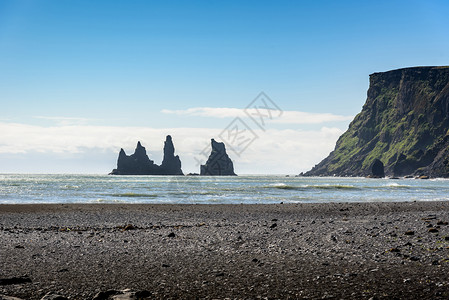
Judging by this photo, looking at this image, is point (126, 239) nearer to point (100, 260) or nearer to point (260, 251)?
point (100, 260)

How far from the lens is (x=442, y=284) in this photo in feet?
27.9

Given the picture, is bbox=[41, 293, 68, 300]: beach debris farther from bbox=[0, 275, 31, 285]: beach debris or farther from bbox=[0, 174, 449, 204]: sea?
bbox=[0, 174, 449, 204]: sea

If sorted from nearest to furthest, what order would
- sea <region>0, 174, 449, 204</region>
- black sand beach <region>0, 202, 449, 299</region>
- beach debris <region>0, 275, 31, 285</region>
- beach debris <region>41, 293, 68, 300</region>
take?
beach debris <region>41, 293, 68, 300</region>, black sand beach <region>0, 202, 449, 299</region>, beach debris <region>0, 275, 31, 285</region>, sea <region>0, 174, 449, 204</region>

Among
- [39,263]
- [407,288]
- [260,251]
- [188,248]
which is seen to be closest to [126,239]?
[188,248]

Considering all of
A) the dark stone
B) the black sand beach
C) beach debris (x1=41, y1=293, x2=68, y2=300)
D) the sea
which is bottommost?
the sea

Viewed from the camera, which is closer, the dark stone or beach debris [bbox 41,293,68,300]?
beach debris [bbox 41,293,68,300]

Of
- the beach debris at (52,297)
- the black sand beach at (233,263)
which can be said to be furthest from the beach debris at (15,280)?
the beach debris at (52,297)

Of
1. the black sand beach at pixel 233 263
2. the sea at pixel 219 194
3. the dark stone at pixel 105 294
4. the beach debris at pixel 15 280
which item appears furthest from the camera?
the sea at pixel 219 194

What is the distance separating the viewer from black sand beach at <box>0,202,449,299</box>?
27.4 feet

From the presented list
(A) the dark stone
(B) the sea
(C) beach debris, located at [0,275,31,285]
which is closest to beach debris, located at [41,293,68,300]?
(A) the dark stone

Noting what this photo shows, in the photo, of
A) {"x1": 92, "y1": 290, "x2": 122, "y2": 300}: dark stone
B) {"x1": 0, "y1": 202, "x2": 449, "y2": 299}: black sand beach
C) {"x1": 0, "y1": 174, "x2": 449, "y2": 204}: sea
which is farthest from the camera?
{"x1": 0, "y1": 174, "x2": 449, "y2": 204}: sea

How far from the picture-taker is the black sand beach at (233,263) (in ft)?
27.4

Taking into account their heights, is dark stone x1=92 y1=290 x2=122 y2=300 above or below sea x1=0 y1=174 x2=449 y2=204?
above

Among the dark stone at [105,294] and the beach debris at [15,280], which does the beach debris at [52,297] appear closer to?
the dark stone at [105,294]
